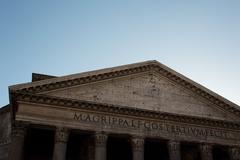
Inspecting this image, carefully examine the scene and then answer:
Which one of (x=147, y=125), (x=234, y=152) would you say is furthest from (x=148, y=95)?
(x=234, y=152)

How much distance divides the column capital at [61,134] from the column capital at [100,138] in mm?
1478

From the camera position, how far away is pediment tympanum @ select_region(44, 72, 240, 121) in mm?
16578

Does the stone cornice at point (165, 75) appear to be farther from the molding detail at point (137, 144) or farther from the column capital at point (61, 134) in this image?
the molding detail at point (137, 144)

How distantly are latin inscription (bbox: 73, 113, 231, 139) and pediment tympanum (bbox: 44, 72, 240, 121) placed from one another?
0.78 meters

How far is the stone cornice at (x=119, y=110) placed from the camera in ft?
50.0

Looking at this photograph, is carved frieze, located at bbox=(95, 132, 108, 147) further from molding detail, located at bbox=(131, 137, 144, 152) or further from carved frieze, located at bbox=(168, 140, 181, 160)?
carved frieze, located at bbox=(168, 140, 181, 160)

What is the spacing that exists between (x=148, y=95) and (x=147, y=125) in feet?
5.63

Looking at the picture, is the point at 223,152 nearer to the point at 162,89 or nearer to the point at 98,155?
the point at 162,89

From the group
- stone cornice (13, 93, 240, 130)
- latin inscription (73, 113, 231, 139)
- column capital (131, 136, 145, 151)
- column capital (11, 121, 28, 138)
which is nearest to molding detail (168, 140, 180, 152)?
latin inscription (73, 113, 231, 139)

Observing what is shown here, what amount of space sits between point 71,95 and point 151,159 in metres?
7.04

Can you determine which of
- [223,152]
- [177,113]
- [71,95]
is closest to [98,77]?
[71,95]

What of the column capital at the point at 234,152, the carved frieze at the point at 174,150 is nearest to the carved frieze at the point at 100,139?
the carved frieze at the point at 174,150

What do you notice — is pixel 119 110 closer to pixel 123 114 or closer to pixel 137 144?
pixel 123 114

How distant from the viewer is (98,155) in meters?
15.4
